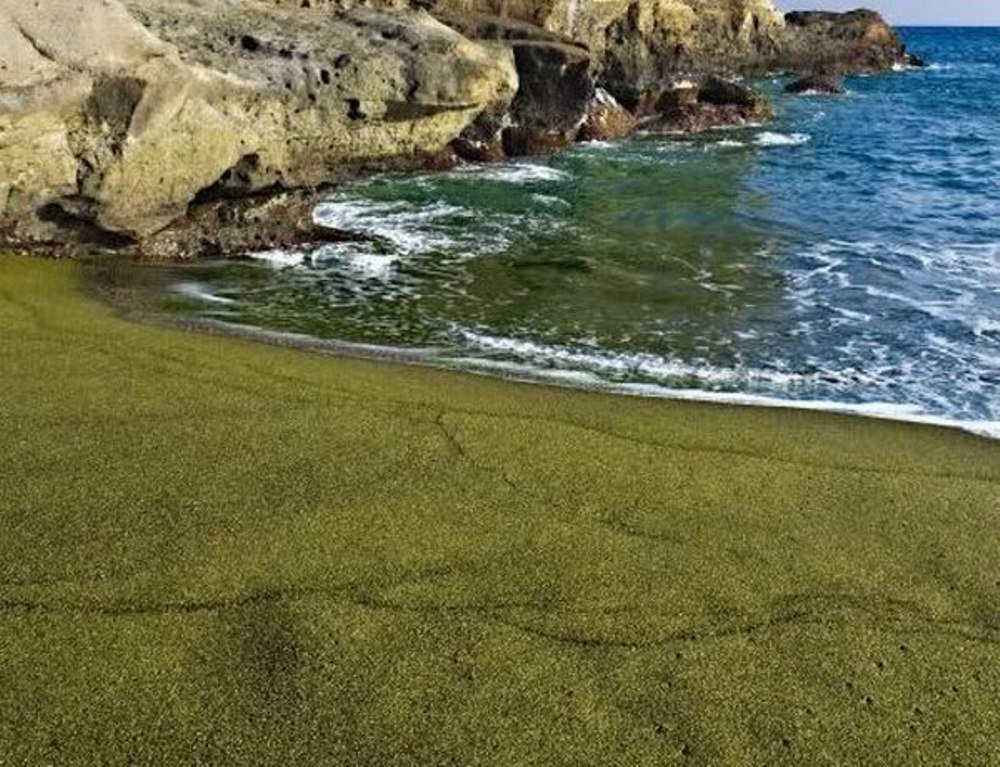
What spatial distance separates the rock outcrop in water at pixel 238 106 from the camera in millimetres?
11500

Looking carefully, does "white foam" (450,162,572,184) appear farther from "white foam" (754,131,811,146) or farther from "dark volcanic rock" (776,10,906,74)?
"dark volcanic rock" (776,10,906,74)

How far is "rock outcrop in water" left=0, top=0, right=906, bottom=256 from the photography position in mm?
11500

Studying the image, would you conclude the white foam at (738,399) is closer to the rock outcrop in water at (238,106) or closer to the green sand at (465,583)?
the green sand at (465,583)

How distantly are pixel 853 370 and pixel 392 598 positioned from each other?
678cm

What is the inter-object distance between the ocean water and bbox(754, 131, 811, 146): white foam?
24.5ft

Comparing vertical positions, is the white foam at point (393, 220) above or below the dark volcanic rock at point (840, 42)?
below

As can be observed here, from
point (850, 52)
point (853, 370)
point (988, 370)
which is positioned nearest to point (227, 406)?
point (853, 370)

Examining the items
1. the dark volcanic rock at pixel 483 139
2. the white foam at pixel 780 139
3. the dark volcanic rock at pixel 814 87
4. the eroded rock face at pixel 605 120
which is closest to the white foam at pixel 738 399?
the dark volcanic rock at pixel 483 139

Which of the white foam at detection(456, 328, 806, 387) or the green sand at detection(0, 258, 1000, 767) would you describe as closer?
the green sand at detection(0, 258, 1000, 767)

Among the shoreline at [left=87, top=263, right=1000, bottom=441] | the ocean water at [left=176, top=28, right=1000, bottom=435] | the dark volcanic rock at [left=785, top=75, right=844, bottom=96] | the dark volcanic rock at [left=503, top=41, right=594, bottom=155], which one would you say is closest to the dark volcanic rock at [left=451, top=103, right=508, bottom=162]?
the dark volcanic rock at [left=503, top=41, right=594, bottom=155]

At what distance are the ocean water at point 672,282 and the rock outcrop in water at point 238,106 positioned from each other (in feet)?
3.64

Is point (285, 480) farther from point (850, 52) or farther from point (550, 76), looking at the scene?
point (850, 52)

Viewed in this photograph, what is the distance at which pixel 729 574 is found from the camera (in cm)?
502

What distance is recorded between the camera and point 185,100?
12727mm
